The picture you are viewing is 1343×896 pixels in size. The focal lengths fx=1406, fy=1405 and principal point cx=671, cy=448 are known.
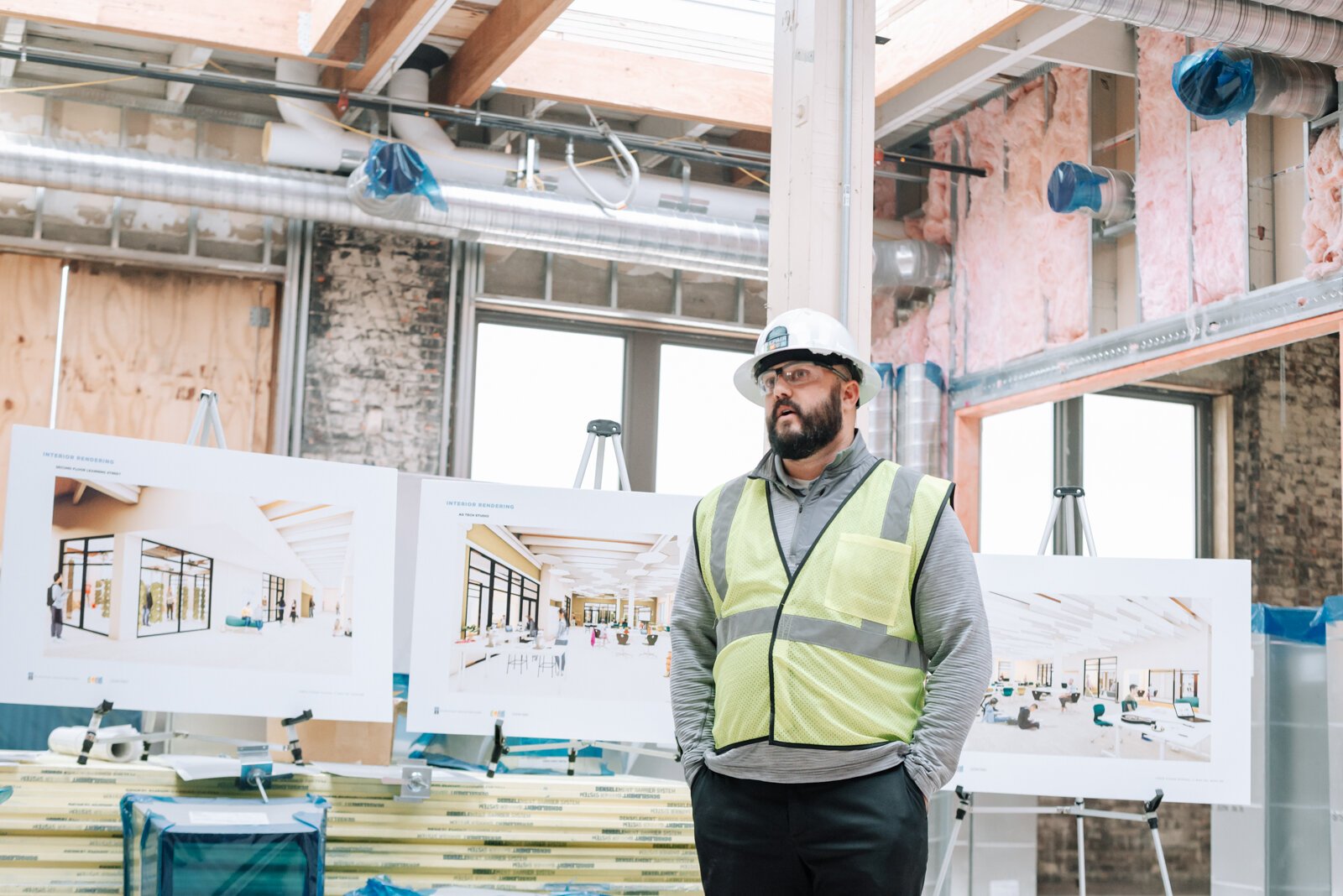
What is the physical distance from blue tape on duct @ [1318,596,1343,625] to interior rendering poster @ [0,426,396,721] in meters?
3.51

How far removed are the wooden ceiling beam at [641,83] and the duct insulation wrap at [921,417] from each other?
173 centimetres

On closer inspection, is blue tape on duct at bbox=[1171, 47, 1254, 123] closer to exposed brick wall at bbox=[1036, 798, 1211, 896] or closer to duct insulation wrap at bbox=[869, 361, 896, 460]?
duct insulation wrap at bbox=[869, 361, 896, 460]

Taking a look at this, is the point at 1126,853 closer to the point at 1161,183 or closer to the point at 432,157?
the point at 1161,183

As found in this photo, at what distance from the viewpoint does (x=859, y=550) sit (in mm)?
2514

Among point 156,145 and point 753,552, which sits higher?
point 156,145

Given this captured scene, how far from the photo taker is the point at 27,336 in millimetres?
7887

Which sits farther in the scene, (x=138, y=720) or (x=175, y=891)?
(x=138, y=720)

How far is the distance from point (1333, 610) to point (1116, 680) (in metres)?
1.10

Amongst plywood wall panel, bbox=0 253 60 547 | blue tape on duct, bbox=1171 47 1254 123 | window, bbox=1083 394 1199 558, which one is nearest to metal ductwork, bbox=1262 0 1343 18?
blue tape on duct, bbox=1171 47 1254 123

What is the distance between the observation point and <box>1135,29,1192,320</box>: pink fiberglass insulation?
6.81 metres

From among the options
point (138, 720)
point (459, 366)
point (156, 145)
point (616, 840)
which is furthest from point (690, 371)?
point (616, 840)

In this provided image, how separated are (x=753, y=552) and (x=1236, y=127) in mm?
4925

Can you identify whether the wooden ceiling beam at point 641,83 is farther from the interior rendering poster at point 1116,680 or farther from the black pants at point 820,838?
the black pants at point 820,838

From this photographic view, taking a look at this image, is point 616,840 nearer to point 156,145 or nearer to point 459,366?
point 459,366
